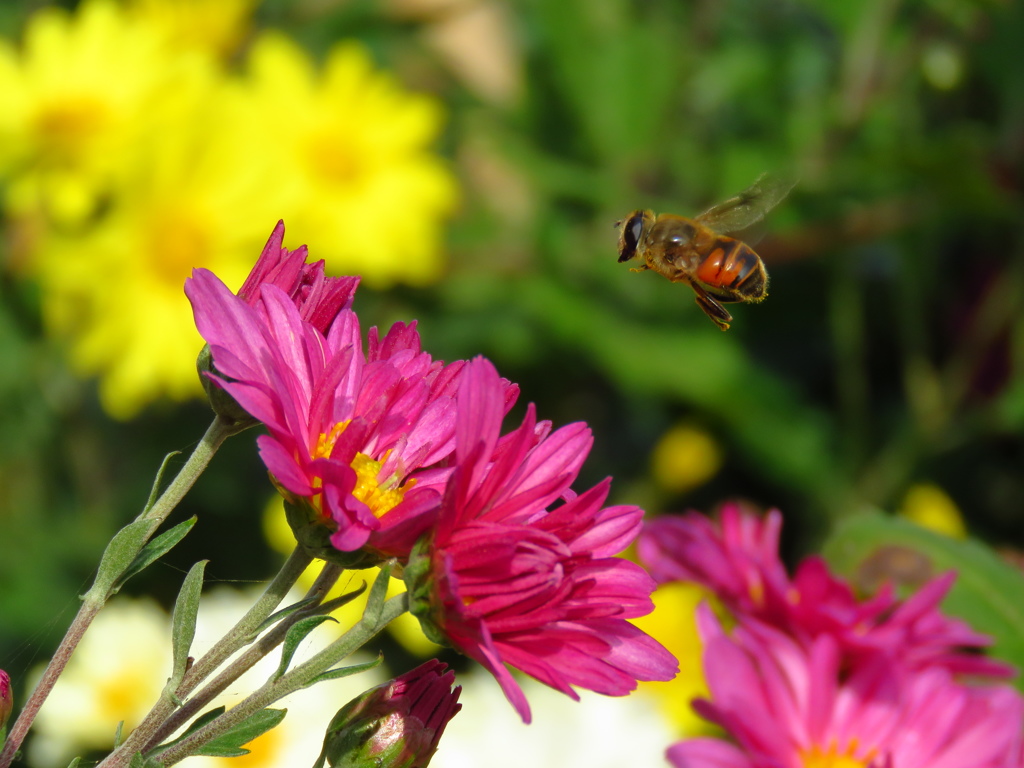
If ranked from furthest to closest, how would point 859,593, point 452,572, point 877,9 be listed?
point 877,9 < point 859,593 < point 452,572

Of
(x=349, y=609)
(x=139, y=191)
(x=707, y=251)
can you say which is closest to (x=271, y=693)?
(x=707, y=251)

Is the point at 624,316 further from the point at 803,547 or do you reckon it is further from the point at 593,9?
the point at 593,9

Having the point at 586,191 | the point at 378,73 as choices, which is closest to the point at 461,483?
the point at 586,191

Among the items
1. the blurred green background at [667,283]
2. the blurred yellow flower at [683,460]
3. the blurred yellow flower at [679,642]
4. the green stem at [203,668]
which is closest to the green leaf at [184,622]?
the green stem at [203,668]

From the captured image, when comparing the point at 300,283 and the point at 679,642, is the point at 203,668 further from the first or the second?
the point at 679,642

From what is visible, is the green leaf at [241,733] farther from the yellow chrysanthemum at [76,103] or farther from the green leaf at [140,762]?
the yellow chrysanthemum at [76,103]
